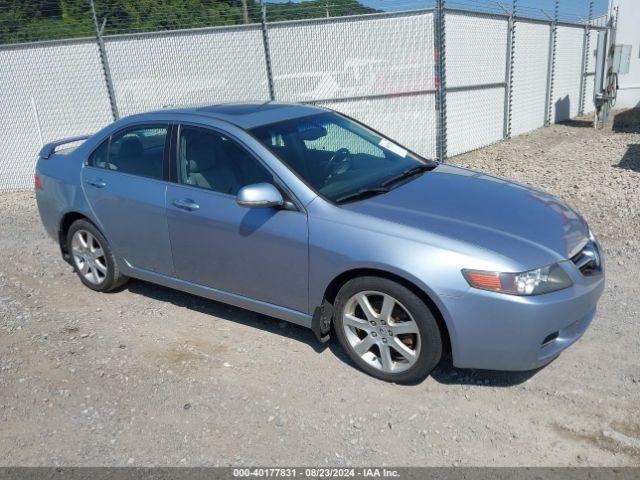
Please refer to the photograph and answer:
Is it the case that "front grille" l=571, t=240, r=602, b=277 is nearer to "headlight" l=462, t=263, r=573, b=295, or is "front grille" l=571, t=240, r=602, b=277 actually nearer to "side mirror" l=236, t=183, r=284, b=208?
"headlight" l=462, t=263, r=573, b=295

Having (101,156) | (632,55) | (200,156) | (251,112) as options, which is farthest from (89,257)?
(632,55)

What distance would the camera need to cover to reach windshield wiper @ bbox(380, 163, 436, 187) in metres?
3.92

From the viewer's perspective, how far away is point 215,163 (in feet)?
13.2

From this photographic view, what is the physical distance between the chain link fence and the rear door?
4553 mm

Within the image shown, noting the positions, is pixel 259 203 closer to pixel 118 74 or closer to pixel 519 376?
pixel 519 376

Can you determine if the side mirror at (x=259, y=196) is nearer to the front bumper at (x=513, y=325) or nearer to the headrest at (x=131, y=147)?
the front bumper at (x=513, y=325)

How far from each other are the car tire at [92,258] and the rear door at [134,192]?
0.18m

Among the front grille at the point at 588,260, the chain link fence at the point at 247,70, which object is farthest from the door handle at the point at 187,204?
the chain link fence at the point at 247,70

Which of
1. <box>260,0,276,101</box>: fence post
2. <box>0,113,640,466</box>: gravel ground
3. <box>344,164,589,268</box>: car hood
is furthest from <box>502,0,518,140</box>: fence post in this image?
<box>344,164,589,268</box>: car hood

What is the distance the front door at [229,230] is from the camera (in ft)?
11.8

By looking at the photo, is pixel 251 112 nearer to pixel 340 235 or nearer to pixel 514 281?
pixel 340 235

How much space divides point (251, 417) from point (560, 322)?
5.91 feet

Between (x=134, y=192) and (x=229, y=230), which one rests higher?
(x=134, y=192)

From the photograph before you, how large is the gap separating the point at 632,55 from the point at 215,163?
1954 cm
